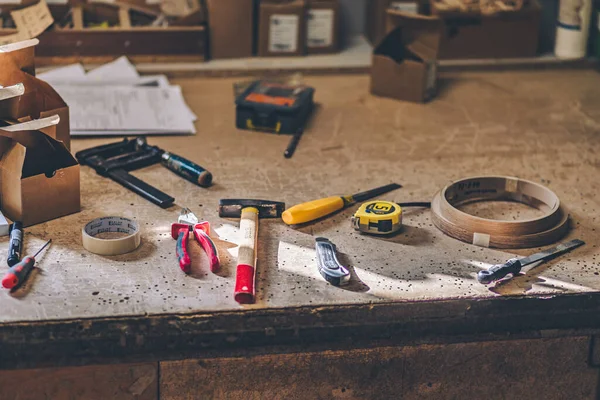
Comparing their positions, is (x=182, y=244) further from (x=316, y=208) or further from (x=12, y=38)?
(x=12, y=38)

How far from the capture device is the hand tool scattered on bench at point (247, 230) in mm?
→ 1364

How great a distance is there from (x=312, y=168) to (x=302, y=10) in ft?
2.77

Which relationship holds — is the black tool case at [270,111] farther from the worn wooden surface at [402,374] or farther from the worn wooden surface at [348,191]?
the worn wooden surface at [402,374]

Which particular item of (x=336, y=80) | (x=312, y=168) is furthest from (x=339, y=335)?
(x=336, y=80)

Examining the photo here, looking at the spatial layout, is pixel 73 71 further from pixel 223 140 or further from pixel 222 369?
pixel 222 369

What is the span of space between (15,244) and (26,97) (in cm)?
30

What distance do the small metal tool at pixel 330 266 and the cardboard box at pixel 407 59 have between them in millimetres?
889

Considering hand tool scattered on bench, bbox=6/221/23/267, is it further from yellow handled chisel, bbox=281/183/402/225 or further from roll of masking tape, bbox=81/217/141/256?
yellow handled chisel, bbox=281/183/402/225

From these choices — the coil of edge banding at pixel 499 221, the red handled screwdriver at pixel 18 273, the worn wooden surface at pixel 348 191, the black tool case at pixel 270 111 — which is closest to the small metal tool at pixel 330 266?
the worn wooden surface at pixel 348 191

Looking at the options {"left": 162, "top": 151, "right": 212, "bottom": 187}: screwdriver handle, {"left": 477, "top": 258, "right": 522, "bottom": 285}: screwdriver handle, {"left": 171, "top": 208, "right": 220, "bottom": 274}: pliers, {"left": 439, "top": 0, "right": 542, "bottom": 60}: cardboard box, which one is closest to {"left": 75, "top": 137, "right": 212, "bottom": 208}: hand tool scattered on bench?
{"left": 162, "top": 151, "right": 212, "bottom": 187}: screwdriver handle

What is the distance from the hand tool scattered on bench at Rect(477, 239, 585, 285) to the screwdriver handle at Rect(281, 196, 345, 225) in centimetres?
34

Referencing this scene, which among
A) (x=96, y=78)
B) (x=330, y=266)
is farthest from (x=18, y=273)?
(x=96, y=78)

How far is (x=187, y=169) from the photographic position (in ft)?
5.89

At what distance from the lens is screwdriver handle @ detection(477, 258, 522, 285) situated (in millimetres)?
1419
